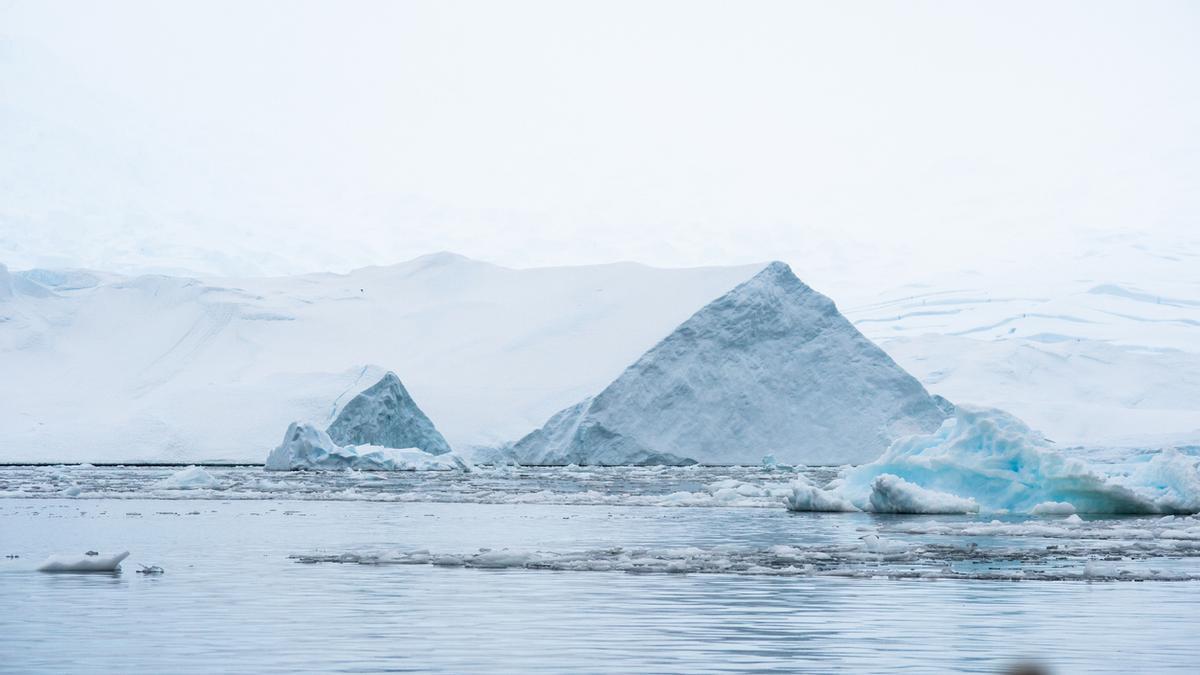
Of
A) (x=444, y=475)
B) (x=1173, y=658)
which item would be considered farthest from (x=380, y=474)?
(x=1173, y=658)

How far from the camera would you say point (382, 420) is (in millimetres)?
45906

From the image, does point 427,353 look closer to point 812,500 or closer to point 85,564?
point 812,500

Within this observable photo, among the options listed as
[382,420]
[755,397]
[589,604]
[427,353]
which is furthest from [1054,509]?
[427,353]

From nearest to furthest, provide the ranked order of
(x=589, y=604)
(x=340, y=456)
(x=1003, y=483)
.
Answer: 1. (x=589, y=604)
2. (x=1003, y=483)
3. (x=340, y=456)

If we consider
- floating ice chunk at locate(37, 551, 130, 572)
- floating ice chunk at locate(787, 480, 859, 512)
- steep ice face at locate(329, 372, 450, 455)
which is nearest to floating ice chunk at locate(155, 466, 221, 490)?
steep ice face at locate(329, 372, 450, 455)

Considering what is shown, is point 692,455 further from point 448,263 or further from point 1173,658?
point 448,263

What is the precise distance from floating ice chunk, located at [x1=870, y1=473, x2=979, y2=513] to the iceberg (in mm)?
21827

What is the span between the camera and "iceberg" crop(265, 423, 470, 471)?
42.1 meters

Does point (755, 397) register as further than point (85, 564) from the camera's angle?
Yes

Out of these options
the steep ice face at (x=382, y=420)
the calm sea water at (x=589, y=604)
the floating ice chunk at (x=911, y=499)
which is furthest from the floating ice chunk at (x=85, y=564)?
the steep ice face at (x=382, y=420)

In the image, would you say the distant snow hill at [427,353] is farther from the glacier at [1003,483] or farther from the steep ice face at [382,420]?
the glacier at [1003,483]

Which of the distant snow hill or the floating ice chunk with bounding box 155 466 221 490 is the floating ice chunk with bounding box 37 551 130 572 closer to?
the floating ice chunk with bounding box 155 466 221 490

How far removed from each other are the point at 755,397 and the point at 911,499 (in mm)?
24069

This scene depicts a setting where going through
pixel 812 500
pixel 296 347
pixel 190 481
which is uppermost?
pixel 296 347
